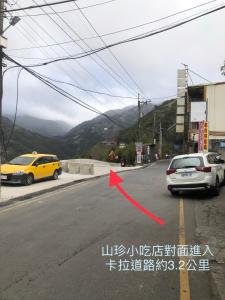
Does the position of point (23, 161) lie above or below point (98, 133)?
below

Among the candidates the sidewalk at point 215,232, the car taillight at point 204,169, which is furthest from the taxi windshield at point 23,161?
the sidewalk at point 215,232

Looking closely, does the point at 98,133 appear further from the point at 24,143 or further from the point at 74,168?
the point at 74,168

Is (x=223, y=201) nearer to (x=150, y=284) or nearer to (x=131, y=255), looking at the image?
(x=131, y=255)

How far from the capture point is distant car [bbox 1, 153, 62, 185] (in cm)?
2086

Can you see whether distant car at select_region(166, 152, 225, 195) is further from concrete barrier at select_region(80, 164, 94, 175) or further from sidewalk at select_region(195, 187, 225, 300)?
concrete barrier at select_region(80, 164, 94, 175)

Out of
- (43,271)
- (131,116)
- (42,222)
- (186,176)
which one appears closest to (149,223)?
(42,222)

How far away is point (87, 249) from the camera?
25.6 ft

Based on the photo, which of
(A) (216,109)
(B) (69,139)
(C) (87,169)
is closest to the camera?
(C) (87,169)

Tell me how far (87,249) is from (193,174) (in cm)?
862

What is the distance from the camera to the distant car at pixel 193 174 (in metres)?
15.6

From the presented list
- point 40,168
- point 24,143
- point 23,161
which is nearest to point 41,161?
point 40,168

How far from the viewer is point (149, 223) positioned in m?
10.4

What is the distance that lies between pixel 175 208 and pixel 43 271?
283 inches

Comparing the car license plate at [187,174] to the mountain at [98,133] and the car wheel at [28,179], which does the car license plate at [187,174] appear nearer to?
the car wheel at [28,179]
